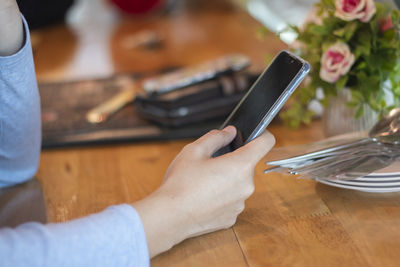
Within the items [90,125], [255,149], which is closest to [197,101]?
[90,125]

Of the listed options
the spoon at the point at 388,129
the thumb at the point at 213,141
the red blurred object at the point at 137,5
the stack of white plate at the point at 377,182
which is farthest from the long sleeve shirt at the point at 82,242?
the red blurred object at the point at 137,5

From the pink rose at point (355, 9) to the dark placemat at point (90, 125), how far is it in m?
0.37

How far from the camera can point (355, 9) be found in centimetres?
79

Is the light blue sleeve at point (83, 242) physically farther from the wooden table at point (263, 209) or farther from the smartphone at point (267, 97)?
the smartphone at point (267, 97)

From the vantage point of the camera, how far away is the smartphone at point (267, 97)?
0.66 meters

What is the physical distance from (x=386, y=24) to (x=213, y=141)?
34cm

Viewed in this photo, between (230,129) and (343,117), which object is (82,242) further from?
(343,117)

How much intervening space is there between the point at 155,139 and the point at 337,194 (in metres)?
0.42

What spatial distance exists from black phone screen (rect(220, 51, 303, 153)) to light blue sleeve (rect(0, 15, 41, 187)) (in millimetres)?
304

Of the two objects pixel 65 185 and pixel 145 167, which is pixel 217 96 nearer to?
pixel 145 167

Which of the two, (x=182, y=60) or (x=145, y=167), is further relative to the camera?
→ (x=182, y=60)

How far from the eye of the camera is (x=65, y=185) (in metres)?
0.88

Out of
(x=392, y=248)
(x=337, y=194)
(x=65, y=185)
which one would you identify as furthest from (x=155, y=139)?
(x=392, y=248)

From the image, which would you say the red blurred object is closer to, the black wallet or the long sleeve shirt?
the black wallet
